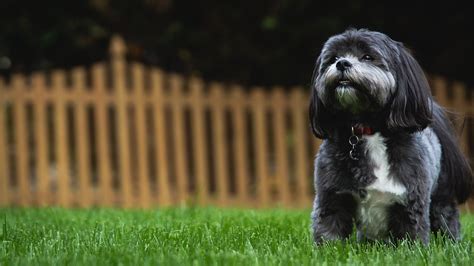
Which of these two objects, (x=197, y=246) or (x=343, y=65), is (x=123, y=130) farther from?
(x=343, y=65)

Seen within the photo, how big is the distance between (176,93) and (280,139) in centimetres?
140

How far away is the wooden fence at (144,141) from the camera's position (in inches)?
360

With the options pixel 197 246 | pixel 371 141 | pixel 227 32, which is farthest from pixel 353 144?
pixel 227 32

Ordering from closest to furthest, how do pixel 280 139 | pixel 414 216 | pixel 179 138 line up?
pixel 414 216 < pixel 179 138 < pixel 280 139

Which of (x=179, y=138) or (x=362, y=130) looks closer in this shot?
(x=362, y=130)

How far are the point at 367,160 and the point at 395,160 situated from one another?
15 cm

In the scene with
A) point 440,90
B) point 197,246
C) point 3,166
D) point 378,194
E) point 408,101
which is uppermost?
point 440,90

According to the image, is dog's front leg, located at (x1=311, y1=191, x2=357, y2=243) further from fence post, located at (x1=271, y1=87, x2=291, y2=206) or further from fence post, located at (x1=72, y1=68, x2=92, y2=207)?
fence post, located at (x1=271, y1=87, x2=291, y2=206)

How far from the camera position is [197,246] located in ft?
13.3

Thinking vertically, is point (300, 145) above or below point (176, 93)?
below

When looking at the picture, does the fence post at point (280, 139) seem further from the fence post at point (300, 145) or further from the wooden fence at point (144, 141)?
the fence post at point (300, 145)

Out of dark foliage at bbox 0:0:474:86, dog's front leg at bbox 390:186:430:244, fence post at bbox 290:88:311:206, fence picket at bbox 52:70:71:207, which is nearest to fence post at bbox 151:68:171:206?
fence picket at bbox 52:70:71:207

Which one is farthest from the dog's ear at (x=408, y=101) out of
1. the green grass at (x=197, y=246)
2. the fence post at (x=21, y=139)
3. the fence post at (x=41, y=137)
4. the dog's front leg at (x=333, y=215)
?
the fence post at (x=21, y=139)

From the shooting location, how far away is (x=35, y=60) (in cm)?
1158
